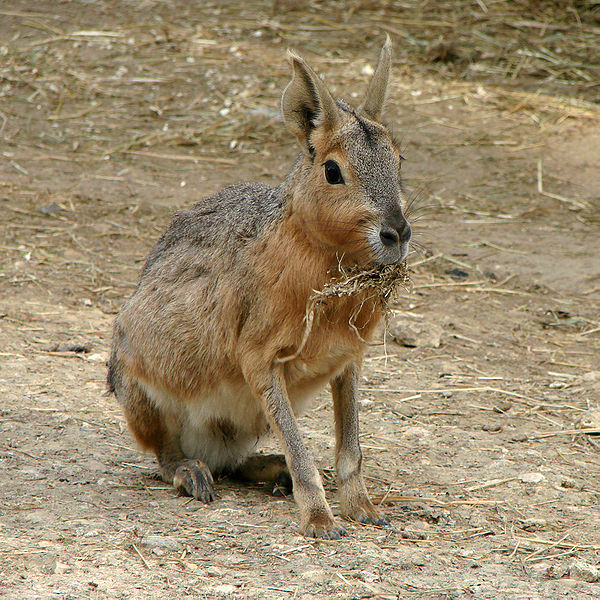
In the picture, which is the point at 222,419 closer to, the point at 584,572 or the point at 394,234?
the point at 394,234

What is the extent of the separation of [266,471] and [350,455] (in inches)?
22.6

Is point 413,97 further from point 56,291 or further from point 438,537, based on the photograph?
point 438,537

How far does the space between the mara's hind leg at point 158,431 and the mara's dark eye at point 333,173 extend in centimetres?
134

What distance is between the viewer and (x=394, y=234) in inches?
134

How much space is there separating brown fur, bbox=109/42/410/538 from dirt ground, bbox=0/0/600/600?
17 centimetres

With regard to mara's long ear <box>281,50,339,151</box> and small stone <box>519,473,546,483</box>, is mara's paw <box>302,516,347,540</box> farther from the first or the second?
mara's long ear <box>281,50,339,151</box>

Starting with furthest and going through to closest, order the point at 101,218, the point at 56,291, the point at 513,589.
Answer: the point at 101,218 < the point at 56,291 < the point at 513,589

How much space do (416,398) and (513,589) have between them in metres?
2.10

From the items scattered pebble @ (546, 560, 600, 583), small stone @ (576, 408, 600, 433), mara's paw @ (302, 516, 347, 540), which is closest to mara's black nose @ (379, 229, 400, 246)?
mara's paw @ (302, 516, 347, 540)

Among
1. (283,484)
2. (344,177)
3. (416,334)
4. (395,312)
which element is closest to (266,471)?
(283,484)

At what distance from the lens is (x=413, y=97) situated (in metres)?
9.30

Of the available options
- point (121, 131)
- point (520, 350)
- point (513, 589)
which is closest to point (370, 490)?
point (513, 589)

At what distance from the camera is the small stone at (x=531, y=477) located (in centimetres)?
425

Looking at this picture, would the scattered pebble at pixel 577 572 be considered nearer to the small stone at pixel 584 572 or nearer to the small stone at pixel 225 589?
the small stone at pixel 584 572
